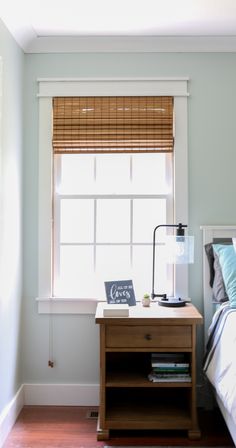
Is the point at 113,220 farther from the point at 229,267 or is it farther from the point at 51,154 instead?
the point at 229,267

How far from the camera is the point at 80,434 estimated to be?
2.58 meters

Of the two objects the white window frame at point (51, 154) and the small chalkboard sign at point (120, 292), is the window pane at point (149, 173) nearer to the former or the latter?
the white window frame at point (51, 154)

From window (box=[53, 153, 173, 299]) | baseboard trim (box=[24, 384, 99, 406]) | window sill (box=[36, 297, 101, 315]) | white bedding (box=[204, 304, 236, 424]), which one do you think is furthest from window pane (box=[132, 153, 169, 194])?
baseboard trim (box=[24, 384, 99, 406])

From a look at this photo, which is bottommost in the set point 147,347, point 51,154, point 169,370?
point 169,370

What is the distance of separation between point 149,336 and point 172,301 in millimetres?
400

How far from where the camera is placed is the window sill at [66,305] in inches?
119

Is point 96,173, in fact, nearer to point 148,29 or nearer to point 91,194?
point 91,194

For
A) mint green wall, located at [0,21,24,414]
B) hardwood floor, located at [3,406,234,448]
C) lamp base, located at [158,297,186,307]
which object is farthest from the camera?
lamp base, located at [158,297,186,307]

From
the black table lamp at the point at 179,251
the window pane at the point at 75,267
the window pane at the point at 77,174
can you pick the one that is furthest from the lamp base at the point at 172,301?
the window pane at the point at 77,174


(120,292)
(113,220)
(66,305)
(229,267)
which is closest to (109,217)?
(113,220)

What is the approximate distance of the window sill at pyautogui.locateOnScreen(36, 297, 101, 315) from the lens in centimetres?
302

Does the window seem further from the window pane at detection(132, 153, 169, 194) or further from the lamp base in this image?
the lamp base

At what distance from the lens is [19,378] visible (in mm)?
2953

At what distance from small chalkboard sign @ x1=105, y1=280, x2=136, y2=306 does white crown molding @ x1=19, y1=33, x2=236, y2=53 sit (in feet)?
5.54
